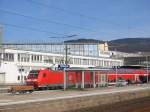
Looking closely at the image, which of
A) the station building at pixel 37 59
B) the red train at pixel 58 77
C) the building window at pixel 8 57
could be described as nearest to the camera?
the red train at pixel 58 77

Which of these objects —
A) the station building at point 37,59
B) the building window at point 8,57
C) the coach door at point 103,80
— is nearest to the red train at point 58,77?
the coach door at point 103,80

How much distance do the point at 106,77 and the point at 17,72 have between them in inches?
1806

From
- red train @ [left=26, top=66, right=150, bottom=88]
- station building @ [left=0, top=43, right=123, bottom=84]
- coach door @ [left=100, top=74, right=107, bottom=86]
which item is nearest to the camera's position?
red train @ [left=26, top=66, right=150, bottom=88]

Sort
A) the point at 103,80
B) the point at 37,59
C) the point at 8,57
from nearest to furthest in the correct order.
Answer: the point at 103,80 < the point at 8,57 < the point at 37,59

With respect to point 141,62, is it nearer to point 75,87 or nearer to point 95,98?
point 75,87

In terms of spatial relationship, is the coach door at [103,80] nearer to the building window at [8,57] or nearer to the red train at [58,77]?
A: the red train at [58,77]

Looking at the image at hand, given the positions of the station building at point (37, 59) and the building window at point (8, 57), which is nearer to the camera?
the station building at point (37, 59)

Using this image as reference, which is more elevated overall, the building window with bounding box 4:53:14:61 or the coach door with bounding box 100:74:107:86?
the building window with bounding box 4:53:14:61

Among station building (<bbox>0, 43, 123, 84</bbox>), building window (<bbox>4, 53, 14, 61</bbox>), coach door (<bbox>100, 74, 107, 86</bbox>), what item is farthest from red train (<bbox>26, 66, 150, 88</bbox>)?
building window (<bbox>4, 53, 14, 61</bbox>)

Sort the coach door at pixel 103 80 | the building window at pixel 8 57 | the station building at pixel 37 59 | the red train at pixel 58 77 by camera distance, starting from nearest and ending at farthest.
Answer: the red train at pixel 58 77 → the coach door at pixel 103 80 → the station building at pixel 37 59 → the building window at pixel 8 57

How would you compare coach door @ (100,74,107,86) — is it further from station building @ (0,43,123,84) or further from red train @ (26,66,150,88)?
station building @ (0,43,123,84)

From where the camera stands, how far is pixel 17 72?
109 meters

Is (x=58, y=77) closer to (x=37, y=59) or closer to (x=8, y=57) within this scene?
(x=8, y=57)

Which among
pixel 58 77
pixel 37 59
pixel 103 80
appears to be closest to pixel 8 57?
pixel 37 59
